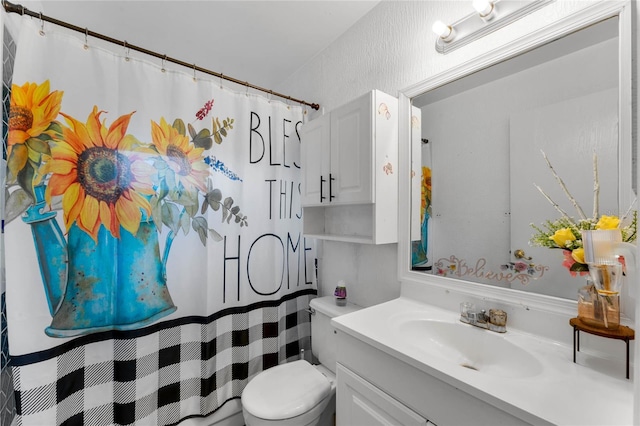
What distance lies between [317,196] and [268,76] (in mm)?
1245

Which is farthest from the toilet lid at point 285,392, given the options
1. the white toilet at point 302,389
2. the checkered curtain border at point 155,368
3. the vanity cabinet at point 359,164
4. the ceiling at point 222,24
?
the ceiling at point 222,24

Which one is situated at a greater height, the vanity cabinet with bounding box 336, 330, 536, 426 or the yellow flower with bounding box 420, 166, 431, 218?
the yellow flower with bounding box 420, 166, 431, 218

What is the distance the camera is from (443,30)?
1179 millimetres

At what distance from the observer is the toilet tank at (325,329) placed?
1559 mm

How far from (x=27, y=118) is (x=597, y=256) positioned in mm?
1973

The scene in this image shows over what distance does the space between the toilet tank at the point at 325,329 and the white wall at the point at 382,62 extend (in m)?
0.14

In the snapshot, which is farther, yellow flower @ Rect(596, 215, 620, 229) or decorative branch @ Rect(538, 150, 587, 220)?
decorative branch @ Rect(538, 150, 587, 220)

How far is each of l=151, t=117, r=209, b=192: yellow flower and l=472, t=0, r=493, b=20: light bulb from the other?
138cm

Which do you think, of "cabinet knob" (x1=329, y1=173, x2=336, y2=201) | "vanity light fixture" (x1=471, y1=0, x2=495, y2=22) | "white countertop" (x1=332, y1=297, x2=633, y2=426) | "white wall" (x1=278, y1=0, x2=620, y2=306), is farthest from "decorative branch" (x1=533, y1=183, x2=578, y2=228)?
"cabinet knob" (x1=329, y1=173, x2=336, y2=201)

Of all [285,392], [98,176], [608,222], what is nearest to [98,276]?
[98,176]

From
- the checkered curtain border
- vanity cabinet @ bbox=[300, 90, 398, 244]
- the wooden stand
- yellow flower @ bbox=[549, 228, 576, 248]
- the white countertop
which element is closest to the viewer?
the white countertop

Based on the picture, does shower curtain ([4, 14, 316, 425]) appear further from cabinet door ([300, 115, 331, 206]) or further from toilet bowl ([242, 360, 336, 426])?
toilet bowl ([242, 360, 336, 426])

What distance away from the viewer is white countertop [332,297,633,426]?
1.95 feet

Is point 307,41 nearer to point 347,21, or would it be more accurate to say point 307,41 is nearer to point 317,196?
point 347,21
